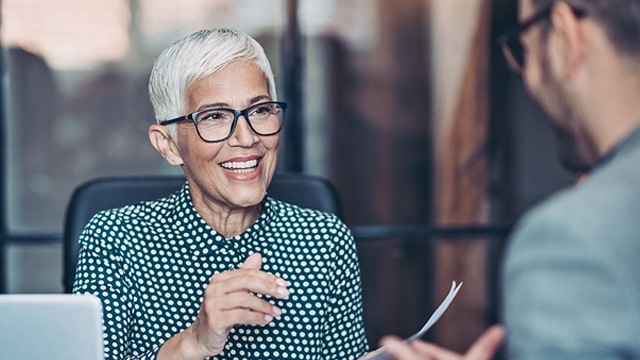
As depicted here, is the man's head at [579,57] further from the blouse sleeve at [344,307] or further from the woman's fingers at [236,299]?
the blouse sleeve at [344,307]

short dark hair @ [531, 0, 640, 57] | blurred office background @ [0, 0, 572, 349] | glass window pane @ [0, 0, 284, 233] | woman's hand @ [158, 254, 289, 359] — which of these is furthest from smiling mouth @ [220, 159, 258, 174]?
glass window pane @ [0, 0, 284, 233]

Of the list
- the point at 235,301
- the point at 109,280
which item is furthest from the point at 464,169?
the point at 235,301

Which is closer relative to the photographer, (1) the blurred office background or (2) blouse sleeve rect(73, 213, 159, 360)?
(2) blouse sleeve rect(73, 213, 159, 360)

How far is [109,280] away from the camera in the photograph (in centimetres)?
170

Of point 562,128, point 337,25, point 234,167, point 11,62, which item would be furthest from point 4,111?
point 562,128

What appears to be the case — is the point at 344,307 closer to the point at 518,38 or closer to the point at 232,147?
the point at 232,147

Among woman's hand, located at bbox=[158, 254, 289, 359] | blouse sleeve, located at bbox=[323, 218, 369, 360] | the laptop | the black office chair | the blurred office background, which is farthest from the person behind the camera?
the blurred office background

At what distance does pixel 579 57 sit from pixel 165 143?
1076 mm

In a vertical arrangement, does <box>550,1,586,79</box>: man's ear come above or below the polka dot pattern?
above

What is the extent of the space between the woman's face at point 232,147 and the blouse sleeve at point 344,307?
232 mm

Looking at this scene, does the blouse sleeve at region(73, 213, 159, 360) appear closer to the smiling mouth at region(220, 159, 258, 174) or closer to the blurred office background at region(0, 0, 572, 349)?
the smiling mouth at region(220, 159, 258, 174)

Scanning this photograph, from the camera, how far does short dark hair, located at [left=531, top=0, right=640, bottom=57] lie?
38.6 inches

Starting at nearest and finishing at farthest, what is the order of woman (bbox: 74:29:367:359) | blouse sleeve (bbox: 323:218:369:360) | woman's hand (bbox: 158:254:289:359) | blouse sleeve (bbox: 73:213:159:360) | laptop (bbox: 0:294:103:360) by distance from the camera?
laptop (bbox: 0:294:103:360), woman's hand (bbox: 158:254:289:359), blouse sleeve (bbox: 73:213:159:360), woman (bbox: 74:29:367:359), blouse sleeve (bbox: 323:218:369:360)

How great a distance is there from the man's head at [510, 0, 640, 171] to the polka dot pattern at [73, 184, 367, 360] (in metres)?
0.86
